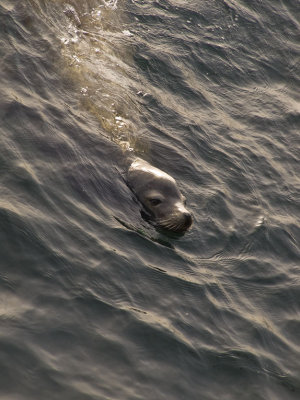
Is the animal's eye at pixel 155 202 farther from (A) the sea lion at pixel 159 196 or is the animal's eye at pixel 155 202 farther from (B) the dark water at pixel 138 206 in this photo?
(B) the dark water at pixel 138 206

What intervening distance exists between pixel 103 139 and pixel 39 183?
1.81 m

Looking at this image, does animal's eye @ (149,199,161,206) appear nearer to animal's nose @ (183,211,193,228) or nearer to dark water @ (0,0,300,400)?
dark water @ (0,0,300,400)

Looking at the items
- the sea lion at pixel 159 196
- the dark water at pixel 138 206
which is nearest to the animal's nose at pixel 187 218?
the sea lion at pixel 159 196

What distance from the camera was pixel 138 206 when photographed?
24.8 ft

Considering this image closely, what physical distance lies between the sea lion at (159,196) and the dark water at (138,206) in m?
0.16

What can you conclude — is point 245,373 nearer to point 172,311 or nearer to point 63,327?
point 172,311

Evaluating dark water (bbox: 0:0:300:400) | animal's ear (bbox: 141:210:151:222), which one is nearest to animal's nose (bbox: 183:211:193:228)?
dark water (bbox: 0:0:300:400)

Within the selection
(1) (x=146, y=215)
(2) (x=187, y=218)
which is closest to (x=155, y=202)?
(1) (x=146, y=215)

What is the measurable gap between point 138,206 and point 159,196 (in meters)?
0.29

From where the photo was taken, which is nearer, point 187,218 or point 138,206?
point 187,218

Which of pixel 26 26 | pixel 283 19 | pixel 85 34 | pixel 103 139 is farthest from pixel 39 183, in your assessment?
pixel 283 19

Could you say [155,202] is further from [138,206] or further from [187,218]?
[187,218]

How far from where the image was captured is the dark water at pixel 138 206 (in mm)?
5086

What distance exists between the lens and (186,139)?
364 inches
